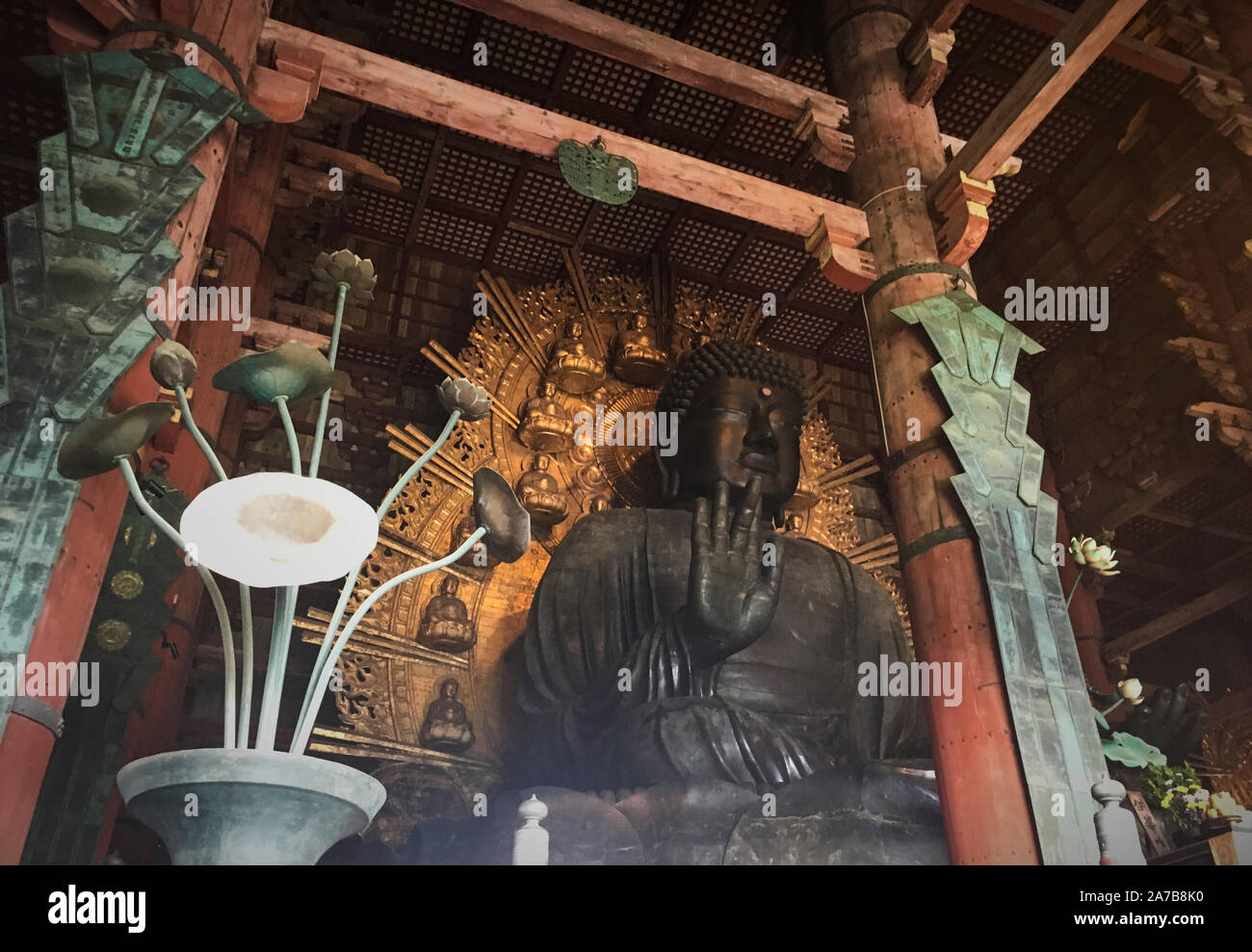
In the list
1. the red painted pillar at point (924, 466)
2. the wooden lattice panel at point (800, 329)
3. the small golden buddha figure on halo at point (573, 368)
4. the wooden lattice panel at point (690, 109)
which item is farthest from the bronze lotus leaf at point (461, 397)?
the wooden lattice panel at point (800, 329)

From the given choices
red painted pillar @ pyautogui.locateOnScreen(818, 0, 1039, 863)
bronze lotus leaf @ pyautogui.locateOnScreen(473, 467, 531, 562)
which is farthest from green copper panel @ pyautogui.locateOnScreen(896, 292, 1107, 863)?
bronze lotus leaf @ pyautogui.locateOnScreen(473, 467, 531, 562)

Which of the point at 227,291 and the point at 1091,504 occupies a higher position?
the point at 227,291

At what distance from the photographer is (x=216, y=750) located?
5.98 feet

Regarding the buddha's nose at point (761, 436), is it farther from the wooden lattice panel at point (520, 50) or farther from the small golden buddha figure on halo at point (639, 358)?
the wooden lattice panel at point (520, 50)

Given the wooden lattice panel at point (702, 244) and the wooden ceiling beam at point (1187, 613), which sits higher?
the wooden lattice panel at point (702, 244)

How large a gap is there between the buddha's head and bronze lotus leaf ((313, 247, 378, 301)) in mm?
2986

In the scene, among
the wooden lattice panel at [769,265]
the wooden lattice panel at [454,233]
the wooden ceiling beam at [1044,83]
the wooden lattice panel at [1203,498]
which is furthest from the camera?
the wooden lattice panel at [769,265]

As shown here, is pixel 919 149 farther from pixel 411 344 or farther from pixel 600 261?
pixel 411 344

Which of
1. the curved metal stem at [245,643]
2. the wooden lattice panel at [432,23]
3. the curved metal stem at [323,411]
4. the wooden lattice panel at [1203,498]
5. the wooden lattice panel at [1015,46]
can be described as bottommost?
the curved metal stem at [245,643]

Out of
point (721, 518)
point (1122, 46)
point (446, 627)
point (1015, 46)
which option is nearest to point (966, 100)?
point (1015, 46)

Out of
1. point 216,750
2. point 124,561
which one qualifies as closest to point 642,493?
point 124,561

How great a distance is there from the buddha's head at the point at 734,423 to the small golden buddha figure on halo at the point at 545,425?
57 cm

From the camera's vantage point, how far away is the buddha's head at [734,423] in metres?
5.52

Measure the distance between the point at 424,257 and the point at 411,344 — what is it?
64cm
